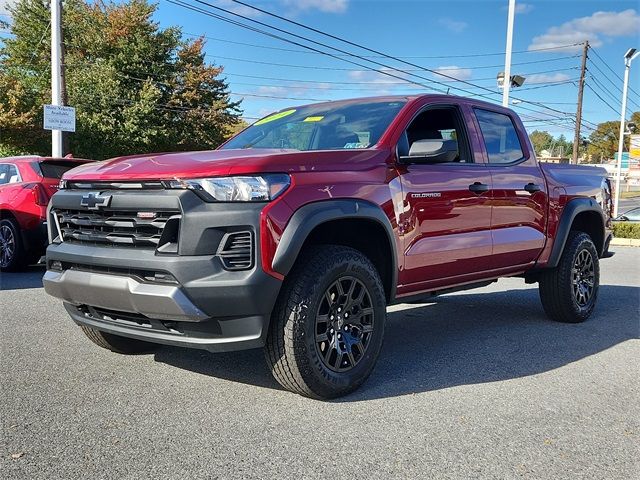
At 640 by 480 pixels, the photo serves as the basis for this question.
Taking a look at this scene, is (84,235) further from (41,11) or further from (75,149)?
(41,11)

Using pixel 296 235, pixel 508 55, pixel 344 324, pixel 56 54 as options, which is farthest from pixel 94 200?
pixel 508 55

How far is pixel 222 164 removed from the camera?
3.26 metres

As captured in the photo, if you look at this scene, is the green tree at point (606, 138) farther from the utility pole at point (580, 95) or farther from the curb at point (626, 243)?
the curb at point (626, 243)

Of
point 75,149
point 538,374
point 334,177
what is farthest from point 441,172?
point 75,149

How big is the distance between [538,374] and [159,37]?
3368 centimetres

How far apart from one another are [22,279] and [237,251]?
19.1 ft

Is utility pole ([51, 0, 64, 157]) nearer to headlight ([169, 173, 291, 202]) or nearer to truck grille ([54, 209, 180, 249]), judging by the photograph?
truck grille ([54, 209, 180, 249])

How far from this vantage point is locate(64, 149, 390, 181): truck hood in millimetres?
3244

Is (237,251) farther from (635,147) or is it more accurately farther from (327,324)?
(635,147)

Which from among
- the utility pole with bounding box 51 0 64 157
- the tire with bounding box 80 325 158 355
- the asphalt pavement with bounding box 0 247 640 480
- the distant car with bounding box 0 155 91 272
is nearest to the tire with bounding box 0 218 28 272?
the distant car with bounding box 0 155 91 272

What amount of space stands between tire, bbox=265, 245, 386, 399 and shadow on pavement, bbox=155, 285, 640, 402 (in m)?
0.20

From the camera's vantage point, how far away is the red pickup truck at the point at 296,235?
3.18m

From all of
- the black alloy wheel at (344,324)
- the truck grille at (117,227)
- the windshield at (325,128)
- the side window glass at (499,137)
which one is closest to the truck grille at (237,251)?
the truck grille at (117,227)

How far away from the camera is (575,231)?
241 inches
